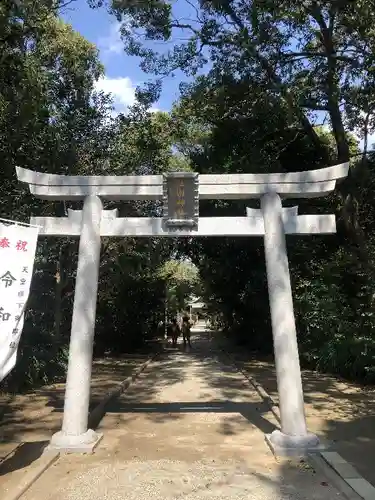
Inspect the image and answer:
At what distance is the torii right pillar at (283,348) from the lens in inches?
230

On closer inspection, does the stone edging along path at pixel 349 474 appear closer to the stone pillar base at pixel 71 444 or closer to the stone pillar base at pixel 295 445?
the stone pillar base at pixel 295 445

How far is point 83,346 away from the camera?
20.6 ft

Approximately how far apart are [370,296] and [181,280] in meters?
26.8

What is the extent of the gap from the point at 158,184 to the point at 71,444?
3698 mm

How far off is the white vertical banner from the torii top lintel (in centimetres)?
158

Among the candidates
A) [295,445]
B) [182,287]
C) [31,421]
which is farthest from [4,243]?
[182,287]

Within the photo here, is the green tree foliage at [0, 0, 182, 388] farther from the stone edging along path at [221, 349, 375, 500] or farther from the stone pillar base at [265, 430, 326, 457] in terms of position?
the stone edging along path at [221, 349, 375, 500]

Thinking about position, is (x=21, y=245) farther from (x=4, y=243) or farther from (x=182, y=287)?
(x=182, y=287)

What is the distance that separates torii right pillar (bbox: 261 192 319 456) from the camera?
19.2 ft

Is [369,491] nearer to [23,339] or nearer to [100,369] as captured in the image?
[23,339]

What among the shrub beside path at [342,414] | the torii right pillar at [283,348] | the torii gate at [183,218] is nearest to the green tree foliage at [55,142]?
the torii gate at [183,218]

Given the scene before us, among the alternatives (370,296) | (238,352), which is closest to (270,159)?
(370,296)

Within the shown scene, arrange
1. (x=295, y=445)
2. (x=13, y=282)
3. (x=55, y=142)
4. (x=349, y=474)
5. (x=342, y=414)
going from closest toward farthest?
(x=349, y=474)
(x=13, y=282)
(x=295, y=445)
(x=342, y=414)
(x=55, y=142)

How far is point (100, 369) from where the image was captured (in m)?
13.6
